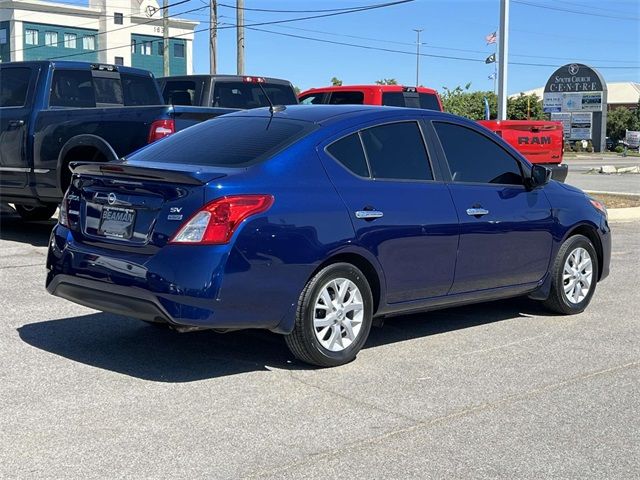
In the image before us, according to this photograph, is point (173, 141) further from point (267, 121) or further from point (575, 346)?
point (575, 346)

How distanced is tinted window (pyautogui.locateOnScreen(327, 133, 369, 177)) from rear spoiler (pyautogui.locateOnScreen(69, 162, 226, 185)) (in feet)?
3.03

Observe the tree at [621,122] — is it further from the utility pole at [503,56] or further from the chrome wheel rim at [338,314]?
the chrome wheel rim at [338,314]

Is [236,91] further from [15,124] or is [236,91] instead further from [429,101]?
[429,101]

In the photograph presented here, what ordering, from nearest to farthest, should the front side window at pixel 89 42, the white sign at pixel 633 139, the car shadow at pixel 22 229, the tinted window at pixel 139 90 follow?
the car shadow at pixel 22 229 → the tinted window at pixel 139 90 → the white sign at pixel 633 139 → the front side window at pixel 89 42

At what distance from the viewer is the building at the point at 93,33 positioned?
81625 mm

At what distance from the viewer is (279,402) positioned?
207 inches

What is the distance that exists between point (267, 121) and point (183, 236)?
150 centimetres

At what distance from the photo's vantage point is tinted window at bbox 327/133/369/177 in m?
6.16

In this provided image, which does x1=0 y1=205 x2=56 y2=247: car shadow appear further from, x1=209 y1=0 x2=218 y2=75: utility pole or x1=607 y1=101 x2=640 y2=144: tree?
x1=607 y1=101 x2=640 y2=144: tree

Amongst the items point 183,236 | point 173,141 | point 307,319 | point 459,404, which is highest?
point 173,141

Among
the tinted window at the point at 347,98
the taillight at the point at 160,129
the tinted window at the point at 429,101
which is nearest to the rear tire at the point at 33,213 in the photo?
the taillight at the point at 160,129

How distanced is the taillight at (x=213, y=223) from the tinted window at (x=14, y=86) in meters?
6.81

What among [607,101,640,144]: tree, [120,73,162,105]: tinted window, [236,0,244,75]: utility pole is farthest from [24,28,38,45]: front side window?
[120,73,162,105]: tinted window

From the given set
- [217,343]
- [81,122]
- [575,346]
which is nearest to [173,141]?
[217,343]
